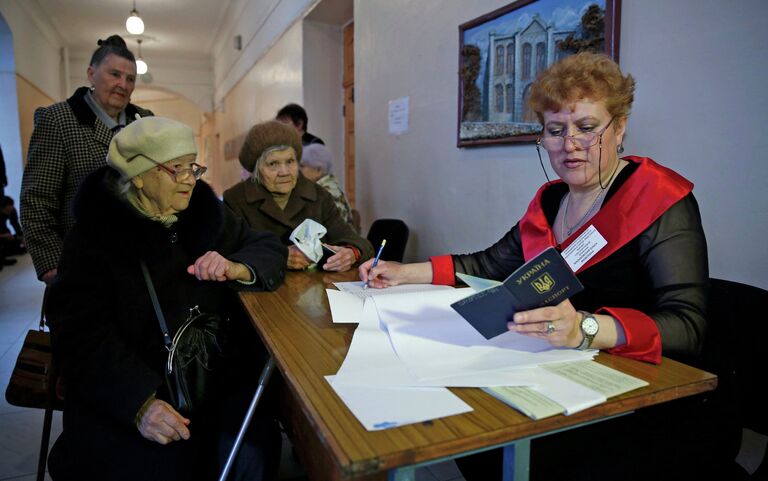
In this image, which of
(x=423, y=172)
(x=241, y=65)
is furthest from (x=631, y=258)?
(x=241, y=65)

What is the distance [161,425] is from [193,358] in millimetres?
185

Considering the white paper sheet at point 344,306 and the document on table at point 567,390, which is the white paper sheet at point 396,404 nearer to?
the document on table at point 567,390

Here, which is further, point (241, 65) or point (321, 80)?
point (241, 65)

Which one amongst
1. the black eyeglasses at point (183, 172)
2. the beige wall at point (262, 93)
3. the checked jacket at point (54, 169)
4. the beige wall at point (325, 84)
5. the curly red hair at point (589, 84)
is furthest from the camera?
the beige wall at point (262, 93)

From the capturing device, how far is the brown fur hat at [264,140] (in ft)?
7.99

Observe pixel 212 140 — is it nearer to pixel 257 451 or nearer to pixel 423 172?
pixel 423 172

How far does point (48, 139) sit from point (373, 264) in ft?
5.41

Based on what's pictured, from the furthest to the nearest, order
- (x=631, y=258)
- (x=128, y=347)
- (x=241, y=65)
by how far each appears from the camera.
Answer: (x=241, y=65) → (x=128, y=347) → (x=631, y=258)

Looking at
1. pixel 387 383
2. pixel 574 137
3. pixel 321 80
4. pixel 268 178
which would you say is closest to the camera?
pixel 387 383

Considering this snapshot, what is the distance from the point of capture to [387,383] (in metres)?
0.85

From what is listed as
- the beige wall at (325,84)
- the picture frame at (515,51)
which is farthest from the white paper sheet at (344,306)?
the beige wall at (325,84)

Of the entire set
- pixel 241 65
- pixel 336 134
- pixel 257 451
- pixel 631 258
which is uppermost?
pixel 241 65

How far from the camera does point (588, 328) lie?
99cm

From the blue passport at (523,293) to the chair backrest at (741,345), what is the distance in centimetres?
62
